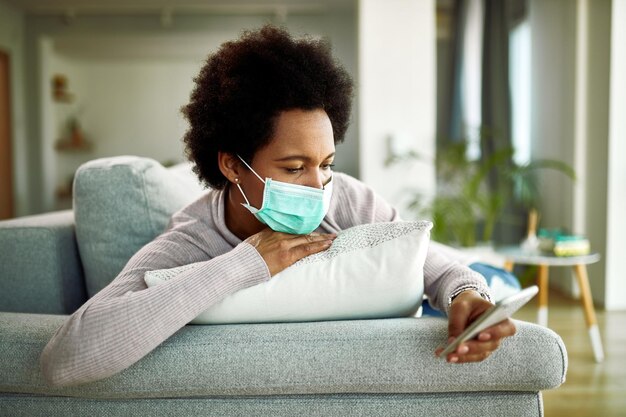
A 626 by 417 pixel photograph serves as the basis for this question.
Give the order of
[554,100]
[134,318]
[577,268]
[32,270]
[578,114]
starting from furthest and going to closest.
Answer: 1. [554,100]
2. [578,114]
3. [577,268]
4. [32,270]
5. [134,318]

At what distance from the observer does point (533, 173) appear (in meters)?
5.08

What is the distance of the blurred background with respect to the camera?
13.4 ft

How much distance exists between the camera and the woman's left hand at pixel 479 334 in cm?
99

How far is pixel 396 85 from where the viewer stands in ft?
13.4

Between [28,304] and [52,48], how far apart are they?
626cm

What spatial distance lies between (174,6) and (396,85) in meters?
3.56

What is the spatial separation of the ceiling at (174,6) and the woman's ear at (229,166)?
18.0 ft

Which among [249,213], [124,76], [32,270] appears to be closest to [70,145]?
[124,76]

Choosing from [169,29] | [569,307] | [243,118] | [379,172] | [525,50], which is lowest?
[569,307]

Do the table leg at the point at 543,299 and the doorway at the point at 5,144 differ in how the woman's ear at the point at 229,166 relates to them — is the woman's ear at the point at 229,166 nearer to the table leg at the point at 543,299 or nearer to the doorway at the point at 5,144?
the table leg at the point at 543,299

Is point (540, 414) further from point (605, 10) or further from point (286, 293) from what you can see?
point (605, 10)

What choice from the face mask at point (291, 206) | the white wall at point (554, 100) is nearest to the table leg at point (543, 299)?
the white wall at point (554, 100)

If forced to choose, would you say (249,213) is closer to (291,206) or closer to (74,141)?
(291,206)

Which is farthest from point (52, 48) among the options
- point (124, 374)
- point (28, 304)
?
point (124, 374)
